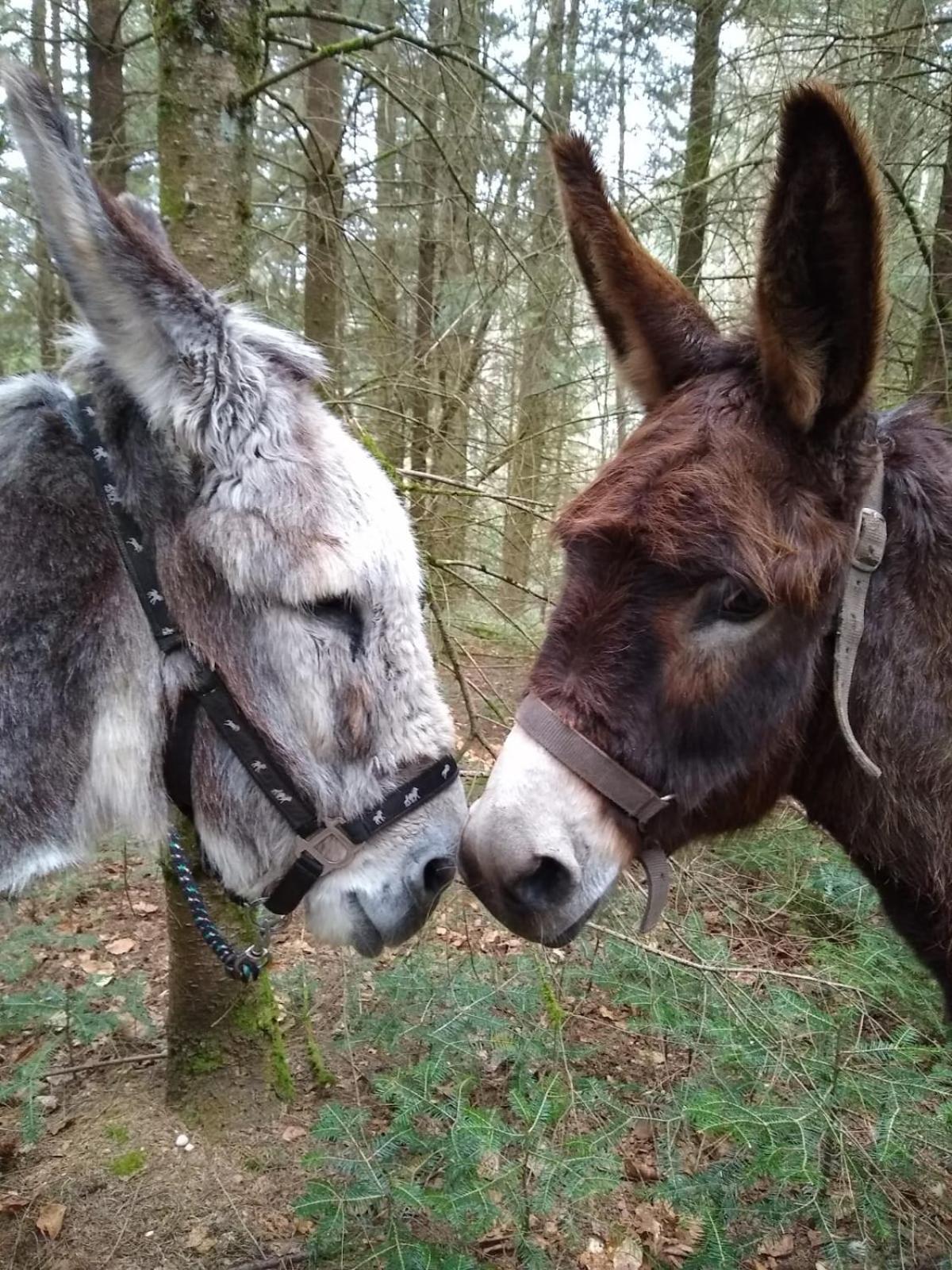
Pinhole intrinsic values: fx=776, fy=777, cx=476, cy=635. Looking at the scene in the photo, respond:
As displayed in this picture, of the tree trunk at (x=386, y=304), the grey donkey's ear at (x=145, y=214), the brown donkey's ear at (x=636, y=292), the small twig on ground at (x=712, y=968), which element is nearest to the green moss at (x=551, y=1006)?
the small twig on ground at (x=712, y=968)

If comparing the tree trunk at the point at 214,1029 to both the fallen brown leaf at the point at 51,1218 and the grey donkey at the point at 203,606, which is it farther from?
the grey donkey at the point at 203,606

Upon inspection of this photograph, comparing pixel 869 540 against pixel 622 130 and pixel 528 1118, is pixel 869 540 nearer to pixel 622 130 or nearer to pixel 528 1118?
pixel 528 1118

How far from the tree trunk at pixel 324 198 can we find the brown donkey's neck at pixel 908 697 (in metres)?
2.47

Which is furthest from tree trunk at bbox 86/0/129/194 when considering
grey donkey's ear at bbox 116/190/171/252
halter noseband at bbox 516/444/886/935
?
halter noseband at bbox 516/444/886/935

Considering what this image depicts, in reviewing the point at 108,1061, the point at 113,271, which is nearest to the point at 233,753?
the point at 113,271

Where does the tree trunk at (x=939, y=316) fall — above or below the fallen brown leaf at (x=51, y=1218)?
above

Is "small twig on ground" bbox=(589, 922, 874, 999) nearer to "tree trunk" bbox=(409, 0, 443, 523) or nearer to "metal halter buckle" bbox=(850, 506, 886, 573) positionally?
"metal halter buckle" bbox=(850, 506, 886, 573)

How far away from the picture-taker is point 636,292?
2.02 meters

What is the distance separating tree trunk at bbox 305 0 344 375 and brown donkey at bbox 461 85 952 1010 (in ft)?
7.22

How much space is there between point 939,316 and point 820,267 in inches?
170

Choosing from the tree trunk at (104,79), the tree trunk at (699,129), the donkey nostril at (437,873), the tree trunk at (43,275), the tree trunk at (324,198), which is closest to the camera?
the donkey nostril at (437,873)

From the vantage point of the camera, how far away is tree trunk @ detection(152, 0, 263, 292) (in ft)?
8.88

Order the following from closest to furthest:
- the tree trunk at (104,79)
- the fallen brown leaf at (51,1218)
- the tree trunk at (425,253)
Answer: the fallen brown leaf at (51,1218)
the tree trunk at (425,253)
the tree trunk at (104,79)

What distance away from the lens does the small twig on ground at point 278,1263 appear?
2693 millimetres
